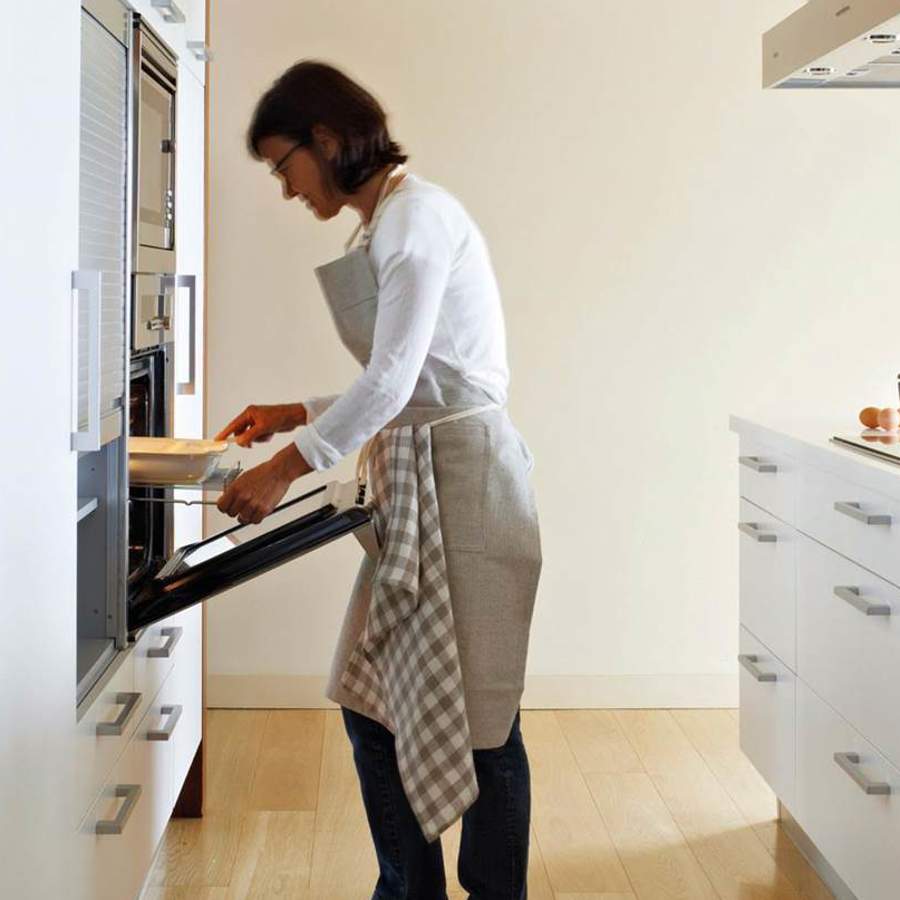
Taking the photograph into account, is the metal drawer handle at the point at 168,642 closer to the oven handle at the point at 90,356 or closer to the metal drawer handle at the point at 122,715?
the metal drawer handle at the point at 122,715

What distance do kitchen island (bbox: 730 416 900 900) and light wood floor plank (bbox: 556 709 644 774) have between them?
50 centimetres

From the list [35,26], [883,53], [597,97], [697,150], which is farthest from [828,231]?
[35,26]

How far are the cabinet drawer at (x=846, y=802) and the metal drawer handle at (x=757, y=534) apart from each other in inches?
11.6

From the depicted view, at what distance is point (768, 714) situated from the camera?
8.90 ft

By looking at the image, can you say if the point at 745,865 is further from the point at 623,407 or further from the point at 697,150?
the point at 697,150

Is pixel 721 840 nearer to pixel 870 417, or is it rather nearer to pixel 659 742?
pixel 659 742

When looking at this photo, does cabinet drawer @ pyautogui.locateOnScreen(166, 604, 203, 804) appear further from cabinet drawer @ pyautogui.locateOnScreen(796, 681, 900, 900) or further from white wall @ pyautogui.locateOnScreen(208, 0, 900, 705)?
cabinet drawer @ pyautogui.locateOnScreen(796, 681, 900, 900)

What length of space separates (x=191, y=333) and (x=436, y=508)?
2.32 feet

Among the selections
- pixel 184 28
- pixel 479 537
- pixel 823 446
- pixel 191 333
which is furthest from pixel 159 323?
pixel 823 446

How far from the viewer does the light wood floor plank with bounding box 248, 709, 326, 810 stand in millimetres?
3043

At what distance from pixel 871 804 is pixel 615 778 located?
3.57 ft

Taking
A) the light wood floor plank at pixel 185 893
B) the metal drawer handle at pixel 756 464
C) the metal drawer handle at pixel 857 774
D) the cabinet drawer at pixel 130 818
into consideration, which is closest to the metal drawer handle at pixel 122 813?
the cabinet drawer at pixel 130 818

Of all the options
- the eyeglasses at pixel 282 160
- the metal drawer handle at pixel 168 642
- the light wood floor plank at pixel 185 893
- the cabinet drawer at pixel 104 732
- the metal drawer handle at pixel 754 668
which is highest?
the eyeglasses at pixel 282 160

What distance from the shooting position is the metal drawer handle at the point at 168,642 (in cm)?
226
